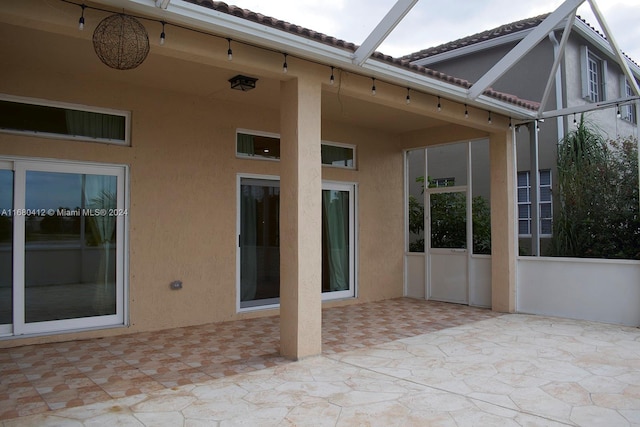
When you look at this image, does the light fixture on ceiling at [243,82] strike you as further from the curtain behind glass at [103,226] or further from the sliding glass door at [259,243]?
the curtain behind glass at [103,226]

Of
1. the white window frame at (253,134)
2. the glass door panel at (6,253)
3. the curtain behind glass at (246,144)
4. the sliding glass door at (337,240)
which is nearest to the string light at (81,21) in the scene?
the glass door panel at (6,253)

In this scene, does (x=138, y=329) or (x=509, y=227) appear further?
(x=509, y=227)

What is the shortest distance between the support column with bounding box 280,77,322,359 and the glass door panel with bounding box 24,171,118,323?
236cm

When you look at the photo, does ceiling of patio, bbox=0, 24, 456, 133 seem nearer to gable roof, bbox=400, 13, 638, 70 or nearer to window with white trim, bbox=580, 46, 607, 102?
gable roof, bbox=400, 13, 638, 70

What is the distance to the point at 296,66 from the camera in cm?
504

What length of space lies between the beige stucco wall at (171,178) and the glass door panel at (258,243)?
192mm

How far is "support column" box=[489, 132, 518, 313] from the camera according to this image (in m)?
7.79

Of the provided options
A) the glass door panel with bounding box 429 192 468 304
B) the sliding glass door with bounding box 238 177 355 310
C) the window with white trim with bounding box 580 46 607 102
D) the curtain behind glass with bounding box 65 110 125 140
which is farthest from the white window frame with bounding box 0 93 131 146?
the window with white trim with bounding box 580 46 607 102

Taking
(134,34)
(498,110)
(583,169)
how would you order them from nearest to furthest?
1. (134,34)
2. (498,110)
3. (583,169)

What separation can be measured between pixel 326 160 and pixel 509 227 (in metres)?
3.12

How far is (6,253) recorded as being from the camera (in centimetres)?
535

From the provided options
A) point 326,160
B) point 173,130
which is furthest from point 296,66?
point 326,160

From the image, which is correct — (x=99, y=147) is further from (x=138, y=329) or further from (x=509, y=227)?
(x=509, y=227)

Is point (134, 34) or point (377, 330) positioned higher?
point (134, 34)
